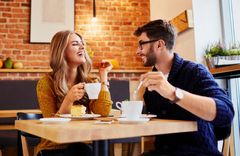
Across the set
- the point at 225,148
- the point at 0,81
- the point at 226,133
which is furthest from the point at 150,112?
the point at 0,81

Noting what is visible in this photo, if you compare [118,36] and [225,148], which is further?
[118,36]

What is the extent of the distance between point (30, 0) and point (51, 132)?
413cm

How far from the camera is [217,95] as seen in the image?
4.27ft

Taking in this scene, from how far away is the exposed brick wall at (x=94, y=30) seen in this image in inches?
184

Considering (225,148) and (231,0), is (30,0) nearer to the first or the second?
(231,0)

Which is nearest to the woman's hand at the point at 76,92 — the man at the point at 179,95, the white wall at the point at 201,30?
A: the man at the point at 179,95

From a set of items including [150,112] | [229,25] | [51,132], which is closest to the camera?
[51,132]

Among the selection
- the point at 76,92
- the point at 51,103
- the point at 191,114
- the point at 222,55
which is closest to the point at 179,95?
the point at 191,114

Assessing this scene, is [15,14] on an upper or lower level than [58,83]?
upper

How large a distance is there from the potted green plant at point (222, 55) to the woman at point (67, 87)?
1494mm

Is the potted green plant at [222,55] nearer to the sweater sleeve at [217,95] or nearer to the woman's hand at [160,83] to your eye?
the sweater sleeve at [217,95]

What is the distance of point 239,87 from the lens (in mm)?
3318

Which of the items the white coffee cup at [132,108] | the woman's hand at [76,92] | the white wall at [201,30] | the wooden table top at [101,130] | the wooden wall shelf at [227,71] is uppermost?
the white wall at [201,30]

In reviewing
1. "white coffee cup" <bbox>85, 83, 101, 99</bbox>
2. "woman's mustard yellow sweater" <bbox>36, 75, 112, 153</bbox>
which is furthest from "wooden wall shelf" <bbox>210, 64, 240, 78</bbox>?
"white coffee cup" <bbox>85, 83, 101, 99</bbox>
